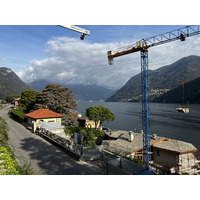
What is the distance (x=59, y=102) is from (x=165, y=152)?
27.3 m

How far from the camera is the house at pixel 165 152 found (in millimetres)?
22609

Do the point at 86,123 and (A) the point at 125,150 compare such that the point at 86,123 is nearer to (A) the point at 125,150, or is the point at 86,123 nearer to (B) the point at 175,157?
(A) the point at 125,150

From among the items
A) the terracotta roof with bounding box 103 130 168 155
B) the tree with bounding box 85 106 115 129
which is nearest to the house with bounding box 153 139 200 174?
the terracotta roof with bounding box 103 130 168 155

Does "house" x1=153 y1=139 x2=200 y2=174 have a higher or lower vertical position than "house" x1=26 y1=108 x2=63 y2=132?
lower

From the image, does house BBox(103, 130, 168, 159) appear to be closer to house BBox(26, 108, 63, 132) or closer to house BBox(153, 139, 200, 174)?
house BBox(153, 139, 200, 174)

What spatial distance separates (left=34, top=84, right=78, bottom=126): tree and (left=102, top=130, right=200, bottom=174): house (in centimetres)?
1527

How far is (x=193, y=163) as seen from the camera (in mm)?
23125

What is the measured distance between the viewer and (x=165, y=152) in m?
25.4

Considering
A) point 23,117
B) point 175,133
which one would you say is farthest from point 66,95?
point 175,133

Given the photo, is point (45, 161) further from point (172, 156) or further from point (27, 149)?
point (172, 156)

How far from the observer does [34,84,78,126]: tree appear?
40.5 metres

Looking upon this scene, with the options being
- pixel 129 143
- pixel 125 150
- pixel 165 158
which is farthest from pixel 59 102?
pixel 165 158

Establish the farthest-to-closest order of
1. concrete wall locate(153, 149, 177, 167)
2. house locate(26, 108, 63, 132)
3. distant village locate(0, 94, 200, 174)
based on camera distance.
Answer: house locate(26, 108, 63, 132), concrete wall locate(153, 149, 177, 167), distant village locate(0, 94, 200, 174)

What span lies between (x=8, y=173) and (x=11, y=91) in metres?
208
